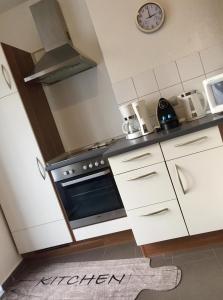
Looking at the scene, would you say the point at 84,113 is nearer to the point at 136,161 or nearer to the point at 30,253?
the point at 136,161

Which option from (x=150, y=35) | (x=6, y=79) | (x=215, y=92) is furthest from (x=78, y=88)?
(x=215, y=92)

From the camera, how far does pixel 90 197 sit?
2467 mm

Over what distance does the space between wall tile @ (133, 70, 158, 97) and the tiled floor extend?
134cm

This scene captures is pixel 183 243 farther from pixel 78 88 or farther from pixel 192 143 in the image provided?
pixel 78 88

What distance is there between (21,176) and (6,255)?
2.36 ft

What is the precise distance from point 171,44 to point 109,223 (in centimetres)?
160

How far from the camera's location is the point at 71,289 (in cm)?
210

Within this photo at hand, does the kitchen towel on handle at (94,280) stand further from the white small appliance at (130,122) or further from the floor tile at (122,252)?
the white small appliance at (130,122)

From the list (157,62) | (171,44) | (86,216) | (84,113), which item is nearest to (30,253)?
(86,216)

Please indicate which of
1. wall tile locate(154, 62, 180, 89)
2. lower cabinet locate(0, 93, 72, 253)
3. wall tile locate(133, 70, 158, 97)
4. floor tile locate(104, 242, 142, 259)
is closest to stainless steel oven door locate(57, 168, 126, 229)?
lower cabinet locate(0, 93, 72, 253)

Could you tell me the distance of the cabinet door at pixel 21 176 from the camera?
2453 mm

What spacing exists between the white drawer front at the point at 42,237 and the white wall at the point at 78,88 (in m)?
0.84

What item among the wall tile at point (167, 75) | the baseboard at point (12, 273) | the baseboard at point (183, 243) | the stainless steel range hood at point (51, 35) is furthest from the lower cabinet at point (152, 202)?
the baseboard at point (12, 273)

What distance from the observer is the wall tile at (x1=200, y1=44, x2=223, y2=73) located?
235cm
